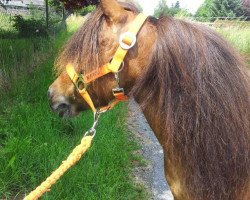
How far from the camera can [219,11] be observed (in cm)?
3397

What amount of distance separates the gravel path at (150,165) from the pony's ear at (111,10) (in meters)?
1.30

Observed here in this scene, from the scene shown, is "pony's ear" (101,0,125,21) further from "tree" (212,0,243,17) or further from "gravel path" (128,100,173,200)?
"tree" (212,0,243,17)

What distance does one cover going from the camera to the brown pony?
151cm

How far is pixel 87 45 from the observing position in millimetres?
1649

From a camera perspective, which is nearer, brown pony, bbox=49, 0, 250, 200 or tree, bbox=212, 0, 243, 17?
brown pony, bbox=49, 0, 250, 200

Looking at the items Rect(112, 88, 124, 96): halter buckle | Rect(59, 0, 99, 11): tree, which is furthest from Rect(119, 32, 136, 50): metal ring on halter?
Rect(59, 0, 99, 11): tree

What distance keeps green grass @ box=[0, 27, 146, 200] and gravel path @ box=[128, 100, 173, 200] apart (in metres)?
0.14

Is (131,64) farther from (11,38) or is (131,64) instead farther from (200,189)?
(11,38)

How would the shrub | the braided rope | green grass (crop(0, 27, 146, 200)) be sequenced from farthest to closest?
the shrub → green grass (crop(0, 27, 146, 200)) → the braided rope

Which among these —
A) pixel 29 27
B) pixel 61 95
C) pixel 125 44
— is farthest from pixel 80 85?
pixel 29 27

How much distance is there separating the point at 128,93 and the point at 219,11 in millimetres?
34575

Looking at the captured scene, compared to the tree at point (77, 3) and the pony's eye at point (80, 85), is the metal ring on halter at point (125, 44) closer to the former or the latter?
the pony's eye at point (80, 85)

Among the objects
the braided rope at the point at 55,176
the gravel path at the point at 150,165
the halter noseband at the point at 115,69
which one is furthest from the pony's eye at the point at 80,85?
the gravel path at the point at 150,165

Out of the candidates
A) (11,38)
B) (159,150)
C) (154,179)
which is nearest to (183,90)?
(154,179)
